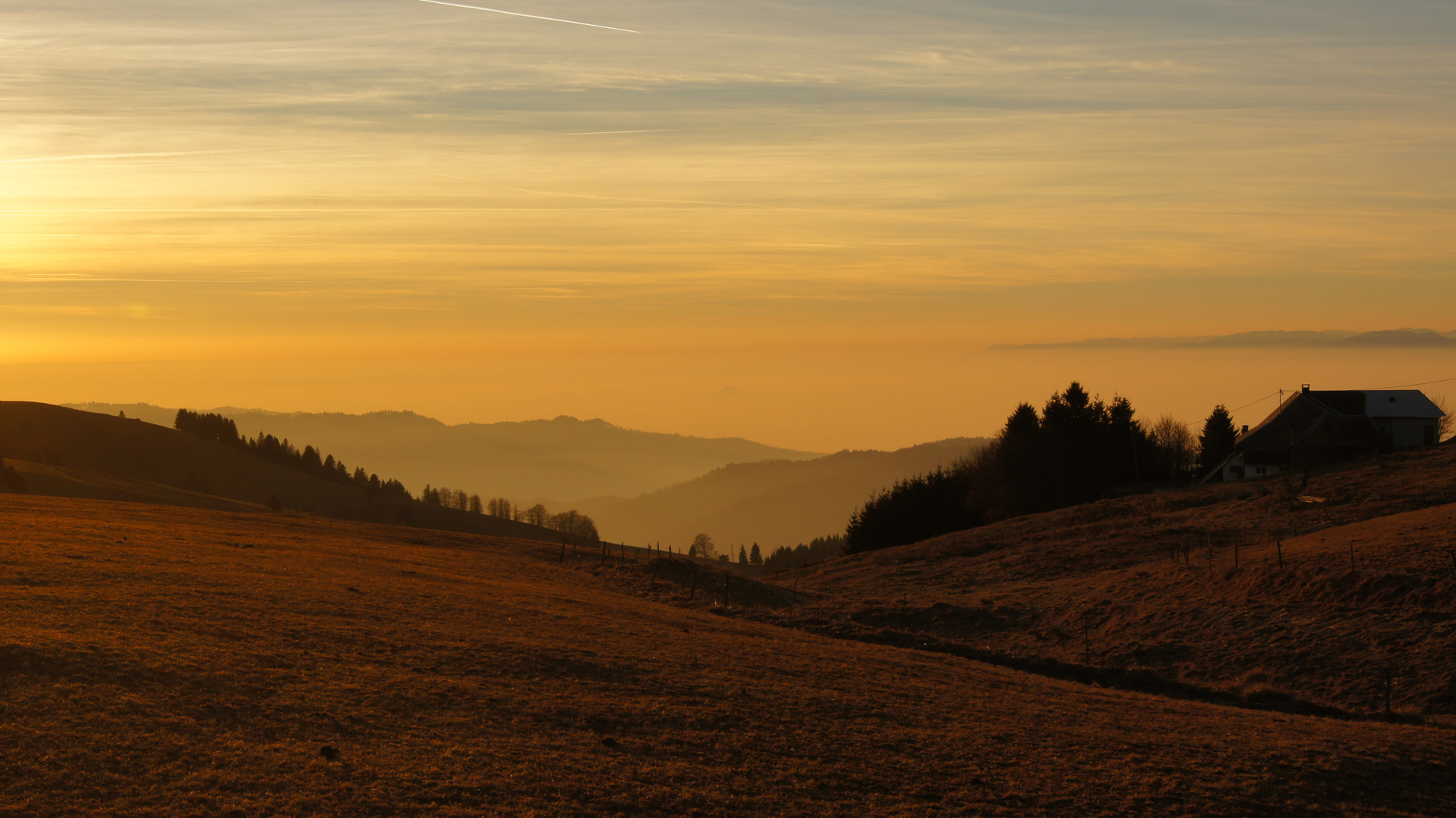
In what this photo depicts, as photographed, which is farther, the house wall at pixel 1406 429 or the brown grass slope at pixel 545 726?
the house wall at pixel 1406 429

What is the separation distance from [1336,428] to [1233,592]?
6136 cm

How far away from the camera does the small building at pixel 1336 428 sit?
8875 centimetres

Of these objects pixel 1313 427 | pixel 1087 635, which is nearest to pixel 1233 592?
pixel 1087 635

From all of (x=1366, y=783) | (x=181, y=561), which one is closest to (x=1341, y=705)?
(x=1366, y=783)

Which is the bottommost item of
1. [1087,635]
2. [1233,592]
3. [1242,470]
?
[1087,635]

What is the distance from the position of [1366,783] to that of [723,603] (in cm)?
3004

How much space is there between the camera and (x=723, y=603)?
Result: 152 feet

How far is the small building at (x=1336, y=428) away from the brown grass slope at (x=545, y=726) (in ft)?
231

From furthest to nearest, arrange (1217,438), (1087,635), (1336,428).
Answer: (1217,438) → (1336,428) → (1087,635)

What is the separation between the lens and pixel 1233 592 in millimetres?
39625

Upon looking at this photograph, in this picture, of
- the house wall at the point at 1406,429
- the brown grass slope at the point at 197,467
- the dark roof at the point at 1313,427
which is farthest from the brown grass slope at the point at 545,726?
the brown grass slope at the point at 197,467

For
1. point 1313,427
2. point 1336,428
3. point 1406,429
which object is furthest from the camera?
point 1406,429

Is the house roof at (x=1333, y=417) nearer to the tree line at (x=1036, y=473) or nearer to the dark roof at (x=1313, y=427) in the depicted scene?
the dark roof at (x=1313, y=427)

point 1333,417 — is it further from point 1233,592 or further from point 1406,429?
point 1233,592
